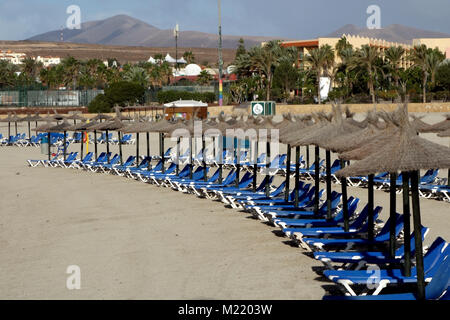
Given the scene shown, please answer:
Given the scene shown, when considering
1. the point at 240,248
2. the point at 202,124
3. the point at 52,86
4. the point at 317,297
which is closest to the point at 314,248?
the point at 240,248

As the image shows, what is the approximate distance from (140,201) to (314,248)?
23.0ft

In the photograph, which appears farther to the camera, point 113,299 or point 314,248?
point 314,248

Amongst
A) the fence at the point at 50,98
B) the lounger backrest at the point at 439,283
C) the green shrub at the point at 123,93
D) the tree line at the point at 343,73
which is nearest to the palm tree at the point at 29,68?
the fence at the point at 50,98

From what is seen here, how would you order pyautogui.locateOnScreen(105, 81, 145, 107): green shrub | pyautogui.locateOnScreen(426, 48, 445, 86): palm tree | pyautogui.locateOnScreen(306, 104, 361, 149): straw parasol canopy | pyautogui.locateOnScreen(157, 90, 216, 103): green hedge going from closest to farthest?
pyautogui.locateOnScreen(306, 104, 361, 149): straw parasol canopy < pyautogui.locateOnScreen(105, 81, 145, 107): green shrub < pyautogui.locateOnScreen(426, 48, 445, 86): palm tree < pyautogui.locateOnScreen(157, 90, 216, 103): green hedge

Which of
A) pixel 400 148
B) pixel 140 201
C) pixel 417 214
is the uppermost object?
pixel 400 148

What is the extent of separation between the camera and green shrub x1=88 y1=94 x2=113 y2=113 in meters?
57.6

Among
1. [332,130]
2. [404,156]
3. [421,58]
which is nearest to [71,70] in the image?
[421,58]

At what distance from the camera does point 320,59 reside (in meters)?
67.0

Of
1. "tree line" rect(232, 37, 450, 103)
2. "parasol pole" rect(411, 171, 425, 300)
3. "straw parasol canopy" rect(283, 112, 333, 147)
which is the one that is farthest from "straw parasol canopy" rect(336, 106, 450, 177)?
"tree line" rect(232, 37, 450, 103)

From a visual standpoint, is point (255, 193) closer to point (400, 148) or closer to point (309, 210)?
point (309, 210)

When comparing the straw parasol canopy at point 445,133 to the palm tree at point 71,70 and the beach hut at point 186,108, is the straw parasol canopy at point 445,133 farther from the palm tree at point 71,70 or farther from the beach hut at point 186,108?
the palm tree at point 71,70

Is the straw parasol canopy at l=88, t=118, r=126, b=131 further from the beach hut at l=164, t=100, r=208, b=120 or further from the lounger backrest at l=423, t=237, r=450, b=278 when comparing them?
the lounger backrest at l=423, t=237, r=450, b=278

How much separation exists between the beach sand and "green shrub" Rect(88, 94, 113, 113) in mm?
39495
